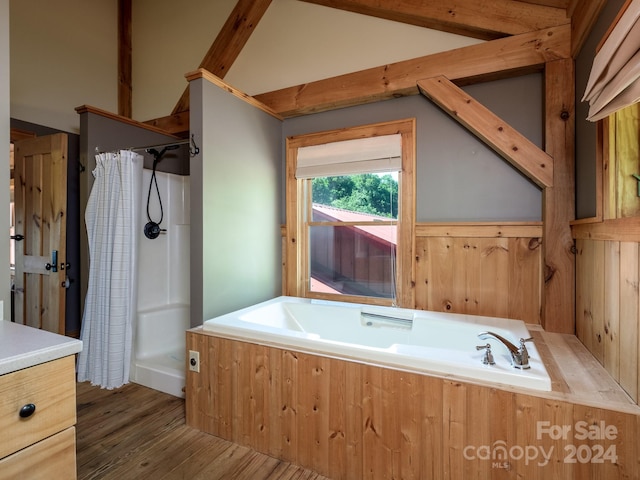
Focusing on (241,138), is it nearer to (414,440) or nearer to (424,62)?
(424,62)

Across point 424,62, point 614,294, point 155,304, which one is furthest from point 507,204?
point 155,304

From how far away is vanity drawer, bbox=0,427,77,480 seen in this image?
80 cm

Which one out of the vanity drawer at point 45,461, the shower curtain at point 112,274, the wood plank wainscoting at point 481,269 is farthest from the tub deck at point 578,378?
the shower curtain at point 112,274

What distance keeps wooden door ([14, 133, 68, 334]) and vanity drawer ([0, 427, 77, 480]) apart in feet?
7.05

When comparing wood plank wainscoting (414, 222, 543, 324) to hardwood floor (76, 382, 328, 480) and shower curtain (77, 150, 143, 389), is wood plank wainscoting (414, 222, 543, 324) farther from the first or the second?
shower curtain (77, 150, 143, 389)

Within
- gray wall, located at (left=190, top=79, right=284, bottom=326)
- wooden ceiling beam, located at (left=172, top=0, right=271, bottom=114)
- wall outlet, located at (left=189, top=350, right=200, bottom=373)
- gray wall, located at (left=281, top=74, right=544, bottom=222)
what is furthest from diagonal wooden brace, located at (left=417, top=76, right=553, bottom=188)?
wall outlet, located at (left=189, top=350, right=200, bottom=373)

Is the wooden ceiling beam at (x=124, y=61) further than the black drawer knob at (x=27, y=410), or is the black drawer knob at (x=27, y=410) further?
the wooden ceiling beam at (x=124, y=61)

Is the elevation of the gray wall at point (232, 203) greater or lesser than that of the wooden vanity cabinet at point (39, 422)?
greater

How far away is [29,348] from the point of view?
2.90ft

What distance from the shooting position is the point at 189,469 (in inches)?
62.9

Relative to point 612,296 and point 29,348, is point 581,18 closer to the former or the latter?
point 612,296

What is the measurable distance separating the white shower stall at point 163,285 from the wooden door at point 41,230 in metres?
0.58

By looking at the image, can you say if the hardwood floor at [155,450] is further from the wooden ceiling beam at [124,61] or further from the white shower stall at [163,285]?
the wooden ceiling beam at [124,61]

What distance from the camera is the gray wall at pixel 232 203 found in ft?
6.82
